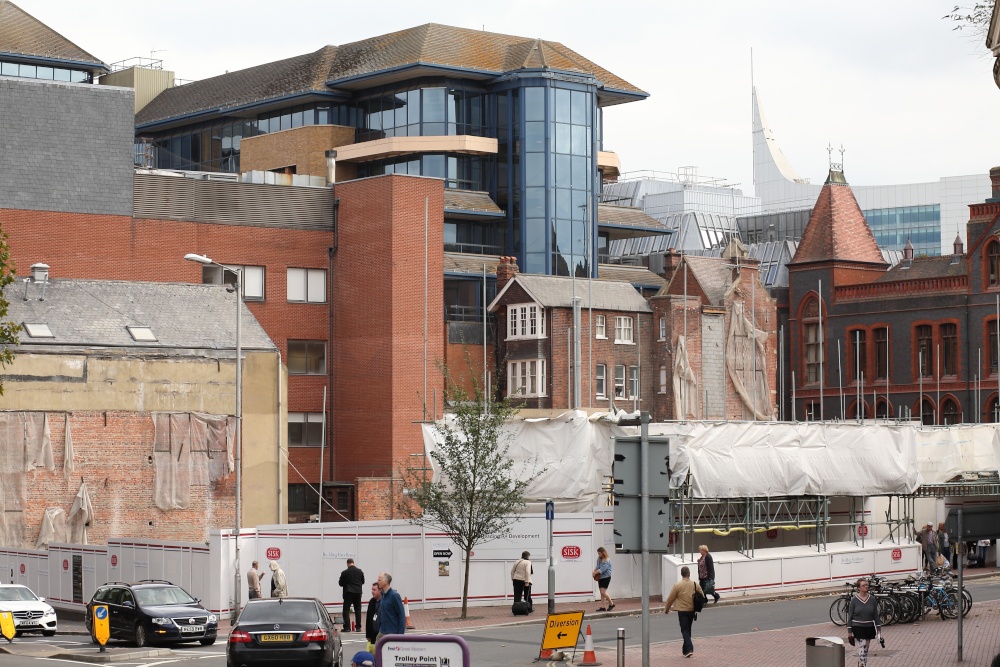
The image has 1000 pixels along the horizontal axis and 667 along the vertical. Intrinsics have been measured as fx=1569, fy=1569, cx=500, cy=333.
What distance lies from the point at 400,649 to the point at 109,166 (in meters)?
50.6

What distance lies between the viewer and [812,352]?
92375mm

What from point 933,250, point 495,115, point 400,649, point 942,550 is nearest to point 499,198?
point 495,115

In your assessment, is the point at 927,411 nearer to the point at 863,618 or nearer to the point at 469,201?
the point at 469,201

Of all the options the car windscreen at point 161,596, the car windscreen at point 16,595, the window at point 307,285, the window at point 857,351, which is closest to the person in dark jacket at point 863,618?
the car windscreen at point 161,596

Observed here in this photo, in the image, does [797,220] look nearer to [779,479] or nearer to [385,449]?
[385,449]

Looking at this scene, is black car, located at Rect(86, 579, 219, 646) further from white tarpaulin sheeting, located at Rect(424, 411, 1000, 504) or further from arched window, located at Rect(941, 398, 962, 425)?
arched window, located at Rect(941, 398, 962, 425)

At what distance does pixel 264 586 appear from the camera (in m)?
39.1

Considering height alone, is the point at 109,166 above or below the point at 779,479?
above

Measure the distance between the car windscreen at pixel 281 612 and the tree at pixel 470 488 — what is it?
41.8 feet

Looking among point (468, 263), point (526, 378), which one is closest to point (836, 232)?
point (468, 263)

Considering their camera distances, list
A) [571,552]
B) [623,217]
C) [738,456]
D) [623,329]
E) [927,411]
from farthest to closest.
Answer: [623,217]
[927,411]
[623,329]
[738,456]
[571,552]

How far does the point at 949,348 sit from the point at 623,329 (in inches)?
798

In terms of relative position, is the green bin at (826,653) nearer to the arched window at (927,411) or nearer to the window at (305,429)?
the window at (305,429)

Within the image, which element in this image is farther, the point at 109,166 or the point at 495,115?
the point at 495,115
